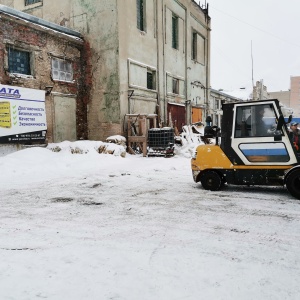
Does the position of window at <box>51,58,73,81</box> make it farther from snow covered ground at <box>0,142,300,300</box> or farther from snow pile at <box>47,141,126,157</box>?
snow covered ground at <box>0,142,300,300</box>

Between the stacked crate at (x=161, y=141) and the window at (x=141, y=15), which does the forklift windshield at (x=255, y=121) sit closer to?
the stacked crate at (x=161, y=141)

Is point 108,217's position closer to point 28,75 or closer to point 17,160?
point 17,160

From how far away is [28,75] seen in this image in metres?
12.2

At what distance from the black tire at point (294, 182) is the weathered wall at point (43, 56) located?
1070cm

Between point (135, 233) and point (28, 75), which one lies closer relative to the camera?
point (135, 233)

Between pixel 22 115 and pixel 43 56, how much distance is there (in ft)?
10.6

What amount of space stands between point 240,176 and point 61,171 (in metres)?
5.91

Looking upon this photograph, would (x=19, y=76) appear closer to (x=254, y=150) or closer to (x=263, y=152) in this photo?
(x=254, y=150)

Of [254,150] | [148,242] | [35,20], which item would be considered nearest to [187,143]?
[254,150]

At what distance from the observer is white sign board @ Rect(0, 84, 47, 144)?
10.9 m

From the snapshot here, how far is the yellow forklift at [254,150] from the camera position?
5914 mm

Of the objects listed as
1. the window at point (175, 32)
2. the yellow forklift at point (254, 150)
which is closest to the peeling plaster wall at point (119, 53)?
the window at point (175, 32)

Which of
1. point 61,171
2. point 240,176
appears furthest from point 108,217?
point 61,171

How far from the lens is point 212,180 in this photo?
6.66m
